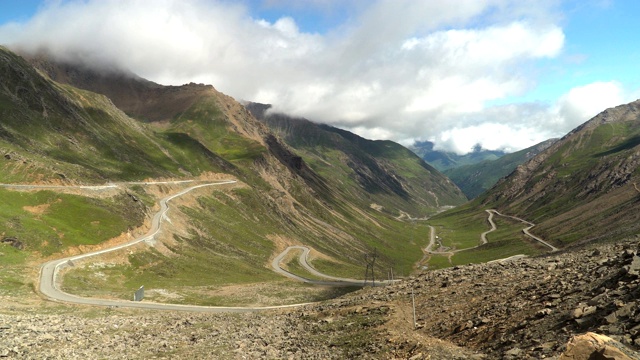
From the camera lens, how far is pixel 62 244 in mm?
83125

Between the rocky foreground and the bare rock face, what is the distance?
593 mm

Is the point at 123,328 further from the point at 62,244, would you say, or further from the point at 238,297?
the point at 62,244

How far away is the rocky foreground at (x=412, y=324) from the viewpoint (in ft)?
79.3

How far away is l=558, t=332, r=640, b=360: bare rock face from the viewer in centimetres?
1638

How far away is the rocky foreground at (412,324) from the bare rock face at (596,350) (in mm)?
593

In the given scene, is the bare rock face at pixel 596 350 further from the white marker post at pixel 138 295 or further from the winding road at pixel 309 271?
the winding road at pixel 309 271

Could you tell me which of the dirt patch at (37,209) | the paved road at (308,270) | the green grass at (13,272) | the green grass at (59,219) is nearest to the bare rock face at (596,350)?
the green grass at (13,272)

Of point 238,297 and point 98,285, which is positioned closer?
point 98,285

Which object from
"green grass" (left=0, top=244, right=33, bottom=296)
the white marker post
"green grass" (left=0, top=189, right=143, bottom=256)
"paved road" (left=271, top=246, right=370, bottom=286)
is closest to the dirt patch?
"green grass" (left=0, top=189, right=143, bottom=256)

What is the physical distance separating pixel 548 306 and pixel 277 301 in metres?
60.4

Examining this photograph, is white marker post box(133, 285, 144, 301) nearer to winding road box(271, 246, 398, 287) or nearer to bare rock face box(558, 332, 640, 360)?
bare rock face box(558, 332, 640, 360)

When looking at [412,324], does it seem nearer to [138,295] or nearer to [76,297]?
[138,295]

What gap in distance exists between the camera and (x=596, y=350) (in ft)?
55.7

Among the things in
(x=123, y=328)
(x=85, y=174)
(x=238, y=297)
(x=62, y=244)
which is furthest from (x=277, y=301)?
(x=85, y=174)
